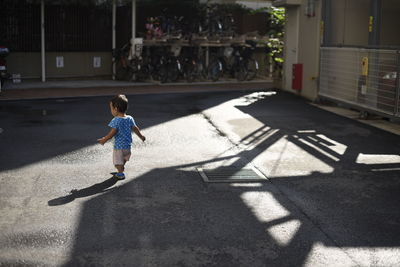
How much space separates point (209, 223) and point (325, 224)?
103 cm

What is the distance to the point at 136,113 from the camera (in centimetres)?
1309

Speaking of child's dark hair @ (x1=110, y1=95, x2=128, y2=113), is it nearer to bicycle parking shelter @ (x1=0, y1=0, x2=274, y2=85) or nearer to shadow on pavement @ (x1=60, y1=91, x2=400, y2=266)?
shadow on pavement @ (x1=60, y1=91, x2=400, y2=266)

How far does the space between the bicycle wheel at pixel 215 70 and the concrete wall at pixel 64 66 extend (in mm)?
3402

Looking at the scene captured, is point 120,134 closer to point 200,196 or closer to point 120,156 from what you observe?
point 120,156

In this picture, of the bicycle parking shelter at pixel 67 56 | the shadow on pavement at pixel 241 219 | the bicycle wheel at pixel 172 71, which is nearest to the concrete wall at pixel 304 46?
the bicycle wheel at pixel 172 71

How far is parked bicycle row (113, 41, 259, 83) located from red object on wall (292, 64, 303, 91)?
15.4 feet

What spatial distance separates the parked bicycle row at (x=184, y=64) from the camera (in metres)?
20.1

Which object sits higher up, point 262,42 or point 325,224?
point 262,42

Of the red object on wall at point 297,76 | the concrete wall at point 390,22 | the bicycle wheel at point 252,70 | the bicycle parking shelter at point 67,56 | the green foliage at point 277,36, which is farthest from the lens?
the bicycle wheel at point 252,70

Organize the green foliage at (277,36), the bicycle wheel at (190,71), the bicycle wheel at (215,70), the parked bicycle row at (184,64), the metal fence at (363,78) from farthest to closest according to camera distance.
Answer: the bicycle wheel at (215,70) < the bicycle wheel at (190,71) < the parked bicycle row at (184,64) < the green foliage at (277,36) < the metal fence at (363,78)

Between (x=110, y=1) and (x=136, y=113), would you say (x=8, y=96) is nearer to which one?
(x=136, y=113)

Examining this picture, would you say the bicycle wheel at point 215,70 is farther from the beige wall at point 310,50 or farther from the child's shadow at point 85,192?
the child's shadow at point 85,192

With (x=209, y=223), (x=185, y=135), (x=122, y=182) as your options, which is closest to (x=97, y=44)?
(x=185, y=135)

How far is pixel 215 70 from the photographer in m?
21.0
